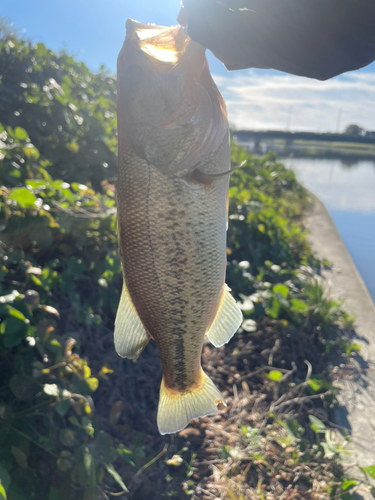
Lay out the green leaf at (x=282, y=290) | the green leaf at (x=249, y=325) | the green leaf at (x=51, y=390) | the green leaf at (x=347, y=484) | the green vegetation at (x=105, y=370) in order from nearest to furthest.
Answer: the green leaf at (x=51, y=390) → the green vegetation at (x=105, y=370) → the green leaf at (x=347, y=484) → the green leaf at (x=249, y=325) → the green leaf at (x=282, y=290)

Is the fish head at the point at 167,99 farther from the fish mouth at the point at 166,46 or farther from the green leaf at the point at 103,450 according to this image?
the green leaf at the point at 103,450

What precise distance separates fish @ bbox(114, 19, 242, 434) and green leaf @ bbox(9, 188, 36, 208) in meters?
1.31

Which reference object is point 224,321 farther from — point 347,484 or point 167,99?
point 347,484

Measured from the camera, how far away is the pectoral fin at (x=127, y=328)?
5.44ft

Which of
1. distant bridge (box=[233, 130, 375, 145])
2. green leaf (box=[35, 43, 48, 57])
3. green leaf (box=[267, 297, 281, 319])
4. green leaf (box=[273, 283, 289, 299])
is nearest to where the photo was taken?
green leaf (box=[267, 297, 281, 319])

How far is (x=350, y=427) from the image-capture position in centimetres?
284

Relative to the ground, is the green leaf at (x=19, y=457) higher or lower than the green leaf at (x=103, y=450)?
higher

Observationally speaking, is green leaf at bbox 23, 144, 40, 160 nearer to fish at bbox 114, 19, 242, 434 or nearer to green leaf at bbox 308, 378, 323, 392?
fish at bbox 114, 19, 242, 434

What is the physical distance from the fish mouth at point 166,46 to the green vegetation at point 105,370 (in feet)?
4.64

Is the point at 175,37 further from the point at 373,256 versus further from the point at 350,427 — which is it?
the point at 373,256

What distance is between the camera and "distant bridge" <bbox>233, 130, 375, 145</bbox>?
3857cm

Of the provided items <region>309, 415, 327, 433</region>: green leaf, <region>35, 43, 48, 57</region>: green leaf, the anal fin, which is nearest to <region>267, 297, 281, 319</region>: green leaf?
<region>309, 415, 327, 433</region>: green leaf

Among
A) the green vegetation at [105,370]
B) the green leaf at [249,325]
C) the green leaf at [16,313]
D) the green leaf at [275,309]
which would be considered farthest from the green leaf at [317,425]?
the green leaf at [16,313]

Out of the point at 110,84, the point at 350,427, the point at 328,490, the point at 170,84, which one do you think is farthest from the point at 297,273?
the point at 110,84
